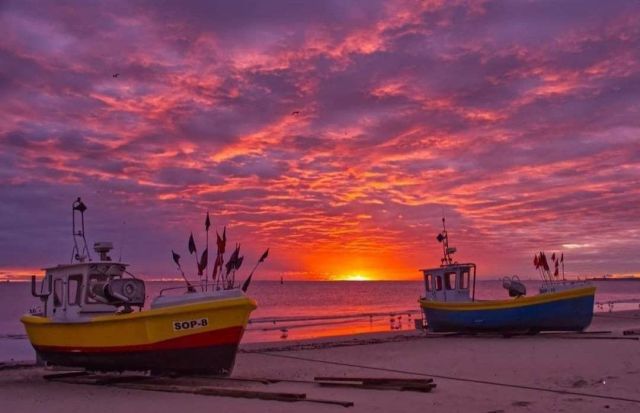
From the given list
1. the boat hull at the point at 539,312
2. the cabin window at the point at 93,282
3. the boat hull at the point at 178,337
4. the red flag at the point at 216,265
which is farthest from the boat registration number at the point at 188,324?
the boat hull at the point at 539,312

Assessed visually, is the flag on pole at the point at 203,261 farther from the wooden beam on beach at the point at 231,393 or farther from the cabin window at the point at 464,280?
the cabin window at the point at 464,280

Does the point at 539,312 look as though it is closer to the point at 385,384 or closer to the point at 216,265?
the point at 385,384

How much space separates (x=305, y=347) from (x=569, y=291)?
36.6ft

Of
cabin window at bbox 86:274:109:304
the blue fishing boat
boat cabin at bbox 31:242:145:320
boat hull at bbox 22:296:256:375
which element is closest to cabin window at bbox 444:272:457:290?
the blue fishing boat

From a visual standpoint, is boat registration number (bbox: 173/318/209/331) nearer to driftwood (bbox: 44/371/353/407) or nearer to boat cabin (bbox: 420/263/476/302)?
driftwood (bbox: 44/371/353/407)

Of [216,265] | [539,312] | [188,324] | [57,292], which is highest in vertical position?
[216,265]

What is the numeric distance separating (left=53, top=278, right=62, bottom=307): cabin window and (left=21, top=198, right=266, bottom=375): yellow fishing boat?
0.03m

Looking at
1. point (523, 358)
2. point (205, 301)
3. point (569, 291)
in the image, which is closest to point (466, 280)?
point (569, 291)

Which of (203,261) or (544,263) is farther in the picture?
(544,263)

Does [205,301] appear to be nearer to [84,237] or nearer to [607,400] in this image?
[84,237]

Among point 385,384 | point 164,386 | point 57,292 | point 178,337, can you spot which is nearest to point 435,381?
point 385,384

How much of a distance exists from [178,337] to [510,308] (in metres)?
16.1

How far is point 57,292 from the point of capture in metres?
17.1

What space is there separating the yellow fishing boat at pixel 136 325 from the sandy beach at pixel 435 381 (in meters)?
0.76
